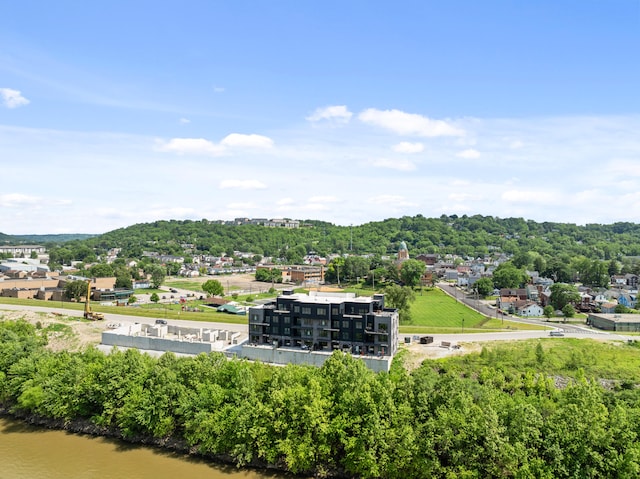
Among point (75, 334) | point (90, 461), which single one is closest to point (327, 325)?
point (90, 461)

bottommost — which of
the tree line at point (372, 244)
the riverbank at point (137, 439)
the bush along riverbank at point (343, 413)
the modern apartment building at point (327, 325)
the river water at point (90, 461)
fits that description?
the river water at point (90, 461)

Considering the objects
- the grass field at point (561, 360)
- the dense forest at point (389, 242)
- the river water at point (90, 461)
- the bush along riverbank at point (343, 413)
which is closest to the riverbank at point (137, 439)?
the bush along riverbank at point (343, 413)

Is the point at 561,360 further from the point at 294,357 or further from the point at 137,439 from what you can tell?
the point at 137,439

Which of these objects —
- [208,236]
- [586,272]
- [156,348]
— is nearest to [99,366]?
[156,348]

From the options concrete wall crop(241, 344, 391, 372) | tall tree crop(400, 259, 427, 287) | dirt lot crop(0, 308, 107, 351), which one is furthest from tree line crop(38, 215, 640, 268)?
concrete wall crop(241, 344, 391, 372)

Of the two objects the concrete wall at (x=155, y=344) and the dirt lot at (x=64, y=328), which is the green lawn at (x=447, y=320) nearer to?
the concrete wall at (x=155, y=344)

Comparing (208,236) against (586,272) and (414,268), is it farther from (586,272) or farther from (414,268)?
(586,272)
